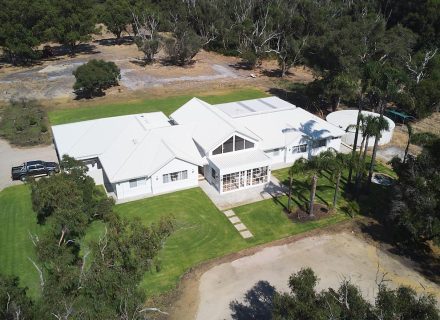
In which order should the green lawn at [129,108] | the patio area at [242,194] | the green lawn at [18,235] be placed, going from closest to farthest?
the green lawn at [18,235]
the patio area at [242,194]
the green lawn at [129,108]

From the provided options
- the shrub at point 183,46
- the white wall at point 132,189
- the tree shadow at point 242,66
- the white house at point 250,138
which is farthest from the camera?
the tree shadow at point 242,66

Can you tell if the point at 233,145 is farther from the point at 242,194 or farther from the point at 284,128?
the point at 284,128

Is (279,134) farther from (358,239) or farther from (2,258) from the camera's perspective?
(2,258)

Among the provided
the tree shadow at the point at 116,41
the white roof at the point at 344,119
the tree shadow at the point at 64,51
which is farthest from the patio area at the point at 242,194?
the tree shadow at the point at 116,41

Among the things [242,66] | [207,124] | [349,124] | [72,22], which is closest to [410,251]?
[349,124]

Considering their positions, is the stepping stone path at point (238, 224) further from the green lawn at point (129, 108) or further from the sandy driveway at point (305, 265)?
the green lawn at point (129, 108)

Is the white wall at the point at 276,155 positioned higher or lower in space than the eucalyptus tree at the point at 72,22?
lower

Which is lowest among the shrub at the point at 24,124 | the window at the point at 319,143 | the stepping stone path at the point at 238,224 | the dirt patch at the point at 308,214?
the dirt patch at the point at 308,214
